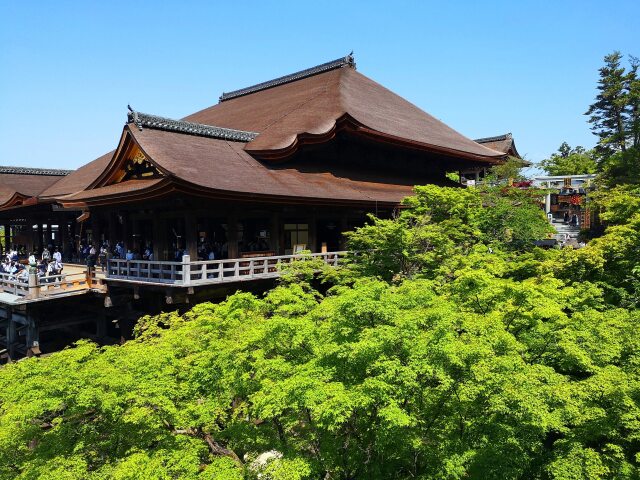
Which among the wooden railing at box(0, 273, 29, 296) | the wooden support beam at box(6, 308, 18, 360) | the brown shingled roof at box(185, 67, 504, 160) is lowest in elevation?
the wooden support beam at box(6, 308, 18, 360)

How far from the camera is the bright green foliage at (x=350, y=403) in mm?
6004

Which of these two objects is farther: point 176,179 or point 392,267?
point 392,267

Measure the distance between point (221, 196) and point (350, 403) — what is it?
9.08 metres

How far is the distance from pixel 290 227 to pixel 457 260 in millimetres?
7196

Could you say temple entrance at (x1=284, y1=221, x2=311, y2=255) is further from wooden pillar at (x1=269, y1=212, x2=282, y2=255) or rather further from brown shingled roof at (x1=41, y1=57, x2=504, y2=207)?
brown shingled roof at (x1=41, y1=57, x2=504, y2=207)


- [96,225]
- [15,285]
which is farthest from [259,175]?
[15,285]

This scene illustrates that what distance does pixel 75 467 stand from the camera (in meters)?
5.80

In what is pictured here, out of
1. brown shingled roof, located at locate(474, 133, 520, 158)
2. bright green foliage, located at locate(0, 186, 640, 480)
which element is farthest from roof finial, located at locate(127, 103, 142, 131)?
brown shingled roof, located at locate(474, 133, 520, 158)

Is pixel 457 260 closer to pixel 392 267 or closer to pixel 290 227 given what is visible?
pixel 392 267

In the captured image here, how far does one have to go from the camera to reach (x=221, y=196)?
1334 cm

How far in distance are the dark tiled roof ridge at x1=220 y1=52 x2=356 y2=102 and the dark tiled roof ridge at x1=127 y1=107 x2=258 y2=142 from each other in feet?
39.1

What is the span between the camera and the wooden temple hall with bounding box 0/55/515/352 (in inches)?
552

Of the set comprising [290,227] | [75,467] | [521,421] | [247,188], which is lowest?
[75,467]

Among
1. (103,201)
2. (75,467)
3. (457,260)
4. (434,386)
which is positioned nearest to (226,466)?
(75,467)
